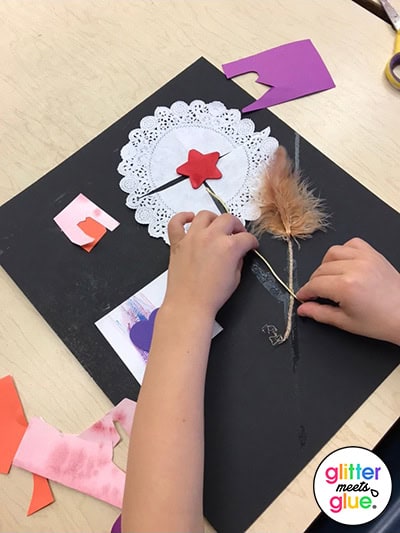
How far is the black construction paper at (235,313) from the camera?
2.52ft

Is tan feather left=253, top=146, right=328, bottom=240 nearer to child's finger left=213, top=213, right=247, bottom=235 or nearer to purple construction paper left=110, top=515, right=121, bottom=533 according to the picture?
child's finger left=213, top=213, right=247, bottom=235

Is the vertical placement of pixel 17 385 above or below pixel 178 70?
below

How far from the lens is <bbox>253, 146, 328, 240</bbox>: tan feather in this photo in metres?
0.92

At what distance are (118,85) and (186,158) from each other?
0.23m

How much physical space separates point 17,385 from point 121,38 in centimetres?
74

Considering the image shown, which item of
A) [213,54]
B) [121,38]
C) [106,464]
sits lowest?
[106,464]

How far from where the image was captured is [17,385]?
842 mm

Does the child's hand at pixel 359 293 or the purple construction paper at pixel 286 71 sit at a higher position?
the purple construction paper at pixel 286 71

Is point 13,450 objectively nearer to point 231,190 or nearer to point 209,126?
point 231,190

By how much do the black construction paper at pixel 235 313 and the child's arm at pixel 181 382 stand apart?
5cm

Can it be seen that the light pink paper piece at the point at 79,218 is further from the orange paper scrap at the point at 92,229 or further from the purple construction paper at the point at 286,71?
the purple construction paper at the point at 286,71

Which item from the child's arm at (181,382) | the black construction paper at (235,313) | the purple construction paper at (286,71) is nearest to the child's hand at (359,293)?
the black construction paper at (235,313)

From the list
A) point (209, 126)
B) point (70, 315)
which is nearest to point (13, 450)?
point (70, 315)

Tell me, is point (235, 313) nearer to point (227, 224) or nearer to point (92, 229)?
point (227, 224)
